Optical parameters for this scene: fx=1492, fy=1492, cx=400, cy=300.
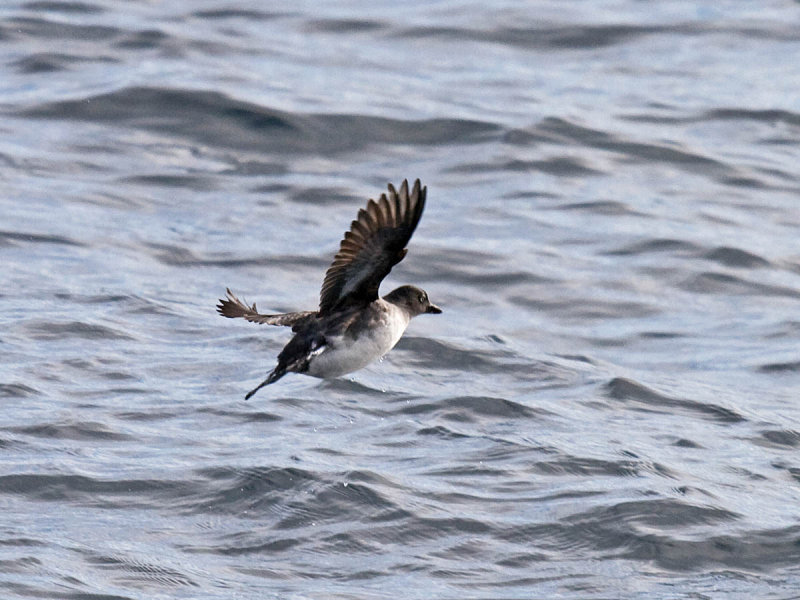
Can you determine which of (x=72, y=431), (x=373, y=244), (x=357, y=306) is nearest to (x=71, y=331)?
(x=72, y=431)

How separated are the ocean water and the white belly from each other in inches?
50.4

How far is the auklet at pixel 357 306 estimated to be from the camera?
7090 mm

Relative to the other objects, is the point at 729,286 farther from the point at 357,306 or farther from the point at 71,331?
the point at 357,306

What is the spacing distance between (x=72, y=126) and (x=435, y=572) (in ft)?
33.9

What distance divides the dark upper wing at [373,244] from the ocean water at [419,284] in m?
1.69

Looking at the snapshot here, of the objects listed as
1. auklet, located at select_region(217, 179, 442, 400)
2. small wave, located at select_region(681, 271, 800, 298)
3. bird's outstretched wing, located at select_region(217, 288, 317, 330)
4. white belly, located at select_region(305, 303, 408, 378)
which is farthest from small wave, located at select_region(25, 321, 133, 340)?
small wave, located at select_region(681, 271, 800, 298)

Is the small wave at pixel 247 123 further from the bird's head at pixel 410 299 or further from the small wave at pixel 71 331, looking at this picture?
the bird's head at pixel 410 299

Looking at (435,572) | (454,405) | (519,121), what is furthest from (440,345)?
(519,121)

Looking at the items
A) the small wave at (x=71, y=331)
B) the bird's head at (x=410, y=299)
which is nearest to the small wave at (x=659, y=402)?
the bird's head at (x=410, y=299)

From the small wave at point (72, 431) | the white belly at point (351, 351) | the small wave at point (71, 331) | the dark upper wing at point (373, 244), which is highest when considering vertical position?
the dark upper wing at point (373, 244)

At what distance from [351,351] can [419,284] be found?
604 cm

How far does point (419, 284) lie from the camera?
13.5 m

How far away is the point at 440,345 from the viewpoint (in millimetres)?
12266

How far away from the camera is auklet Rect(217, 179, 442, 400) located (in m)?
7.09
